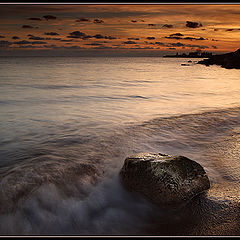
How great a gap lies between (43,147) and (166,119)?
528cm

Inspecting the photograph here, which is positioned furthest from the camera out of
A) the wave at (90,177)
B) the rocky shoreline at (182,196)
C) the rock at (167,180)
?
the rock at (167,180)

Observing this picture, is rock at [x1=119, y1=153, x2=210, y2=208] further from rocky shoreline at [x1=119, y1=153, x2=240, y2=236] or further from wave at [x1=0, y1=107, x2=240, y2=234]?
wave at [x1=0, y1=107, x2=240, y2=234]

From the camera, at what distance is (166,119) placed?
10.3m

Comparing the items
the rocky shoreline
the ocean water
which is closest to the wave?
the ocean water

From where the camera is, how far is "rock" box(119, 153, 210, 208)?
4078mm

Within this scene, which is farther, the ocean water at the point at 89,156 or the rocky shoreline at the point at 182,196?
the ocean water at the point at 89,156

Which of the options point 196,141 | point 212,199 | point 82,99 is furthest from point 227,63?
point 212,199

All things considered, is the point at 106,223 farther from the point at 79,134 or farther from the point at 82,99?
the point at 82,99

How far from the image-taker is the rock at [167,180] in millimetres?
4078

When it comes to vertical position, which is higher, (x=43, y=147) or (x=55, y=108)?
(x=43, y=147)

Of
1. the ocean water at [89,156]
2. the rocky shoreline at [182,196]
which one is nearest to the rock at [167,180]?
the rocky shoreline at [182,196]

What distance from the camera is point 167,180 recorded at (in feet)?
13.5

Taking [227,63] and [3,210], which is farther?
[227,63]

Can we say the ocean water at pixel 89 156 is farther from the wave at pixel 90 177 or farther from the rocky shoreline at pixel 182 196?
the rocky shoreline at pixel 182 196
